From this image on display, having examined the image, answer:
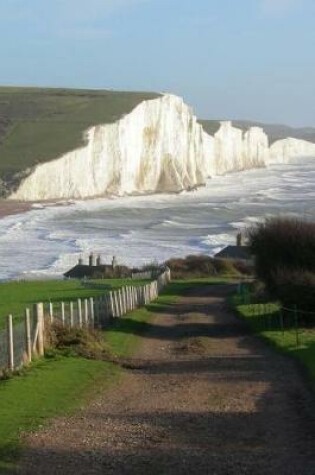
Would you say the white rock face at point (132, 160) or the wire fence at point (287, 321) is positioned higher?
the white rock face at point (132, 160)

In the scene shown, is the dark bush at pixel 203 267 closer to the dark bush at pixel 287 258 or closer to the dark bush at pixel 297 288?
the dark bush at pixel 287 258

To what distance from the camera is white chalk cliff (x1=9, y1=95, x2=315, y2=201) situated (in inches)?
4697

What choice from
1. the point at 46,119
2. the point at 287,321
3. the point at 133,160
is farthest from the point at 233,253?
the point at 46,119

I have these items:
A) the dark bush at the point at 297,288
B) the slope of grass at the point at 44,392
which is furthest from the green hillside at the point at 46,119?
the slope of grass at the point at 44,392

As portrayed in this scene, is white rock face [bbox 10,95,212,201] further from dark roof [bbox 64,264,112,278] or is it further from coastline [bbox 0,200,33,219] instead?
dark roof [bbox 64,264,112,278]

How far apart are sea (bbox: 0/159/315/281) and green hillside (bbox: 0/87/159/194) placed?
7.45m

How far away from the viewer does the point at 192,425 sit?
42.0 feet

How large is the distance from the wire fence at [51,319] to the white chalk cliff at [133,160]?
80.8m

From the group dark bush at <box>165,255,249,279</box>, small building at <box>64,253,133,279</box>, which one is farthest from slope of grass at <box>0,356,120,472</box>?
dark bush at <box>165,255,249,279</box>

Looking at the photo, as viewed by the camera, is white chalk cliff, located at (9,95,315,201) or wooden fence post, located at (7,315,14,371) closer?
wooden fence post, located at (7,315,14,371)

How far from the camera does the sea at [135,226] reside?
212 feet

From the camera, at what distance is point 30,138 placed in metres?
131

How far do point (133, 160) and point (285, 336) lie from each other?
108187 mm

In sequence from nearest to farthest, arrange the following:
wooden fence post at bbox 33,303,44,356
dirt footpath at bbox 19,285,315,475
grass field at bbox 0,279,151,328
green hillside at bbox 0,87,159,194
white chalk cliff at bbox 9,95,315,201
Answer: dirt footpath at bbox 19,285,315,475, wooden fence post at bbox 33,303,44,356, grass field at bbox 0,279,151,328, white chalk cliff at bbox 9,95,315,201, green hillside at bbox 0,87,159,194
